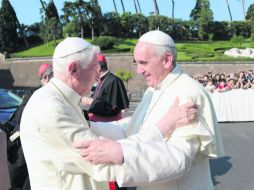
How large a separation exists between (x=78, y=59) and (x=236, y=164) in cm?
641

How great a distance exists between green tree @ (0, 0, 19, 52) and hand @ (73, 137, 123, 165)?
62801 millimetres

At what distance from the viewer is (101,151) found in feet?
7.20

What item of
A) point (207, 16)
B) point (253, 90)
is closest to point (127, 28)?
point (207, 16)

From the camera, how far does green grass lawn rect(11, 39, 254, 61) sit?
5281 cm

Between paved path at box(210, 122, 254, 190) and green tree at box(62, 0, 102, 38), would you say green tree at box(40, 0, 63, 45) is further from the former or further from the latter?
paved path at box(210, 122, 254, 190)

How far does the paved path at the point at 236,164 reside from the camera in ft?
22.6

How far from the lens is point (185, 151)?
2373 mm

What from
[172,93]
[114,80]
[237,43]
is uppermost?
[172,93]

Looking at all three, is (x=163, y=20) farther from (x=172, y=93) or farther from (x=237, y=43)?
(x=172, y=93)

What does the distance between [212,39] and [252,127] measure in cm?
6073

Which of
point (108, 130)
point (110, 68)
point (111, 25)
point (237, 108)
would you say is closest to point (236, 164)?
point (108, 130)

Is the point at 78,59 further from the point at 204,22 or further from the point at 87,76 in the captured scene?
the point at 204,22

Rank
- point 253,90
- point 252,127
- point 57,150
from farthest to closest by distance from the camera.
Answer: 1. point 253,90
2. point 252,127
3. point 57,150

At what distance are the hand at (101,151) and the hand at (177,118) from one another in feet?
1.06
